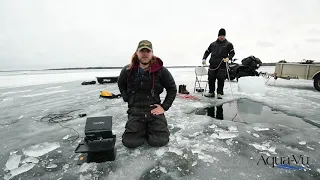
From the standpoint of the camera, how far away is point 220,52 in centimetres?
670

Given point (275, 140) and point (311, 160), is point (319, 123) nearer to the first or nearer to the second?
point (275, 140)

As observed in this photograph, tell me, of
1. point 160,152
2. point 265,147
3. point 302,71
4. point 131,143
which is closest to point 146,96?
point 131,143

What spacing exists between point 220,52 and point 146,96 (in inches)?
181

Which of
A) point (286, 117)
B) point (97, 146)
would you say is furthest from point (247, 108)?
point (97, 146)

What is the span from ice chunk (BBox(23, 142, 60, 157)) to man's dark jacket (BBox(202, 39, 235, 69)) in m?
5.66

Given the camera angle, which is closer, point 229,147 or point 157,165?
Result: point 157,165

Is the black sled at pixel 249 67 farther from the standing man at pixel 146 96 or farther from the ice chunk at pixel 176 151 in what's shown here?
the ice chunk at pixel 176 151

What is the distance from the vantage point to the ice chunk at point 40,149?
285 centimetres

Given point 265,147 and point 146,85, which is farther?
point 146,85

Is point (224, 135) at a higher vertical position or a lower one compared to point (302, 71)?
lower

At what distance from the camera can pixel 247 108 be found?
546cm

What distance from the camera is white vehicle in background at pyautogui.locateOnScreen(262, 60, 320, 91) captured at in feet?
28.1

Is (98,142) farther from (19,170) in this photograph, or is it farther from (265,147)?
A: (265,147)

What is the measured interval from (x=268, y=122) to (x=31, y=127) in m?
5.26
